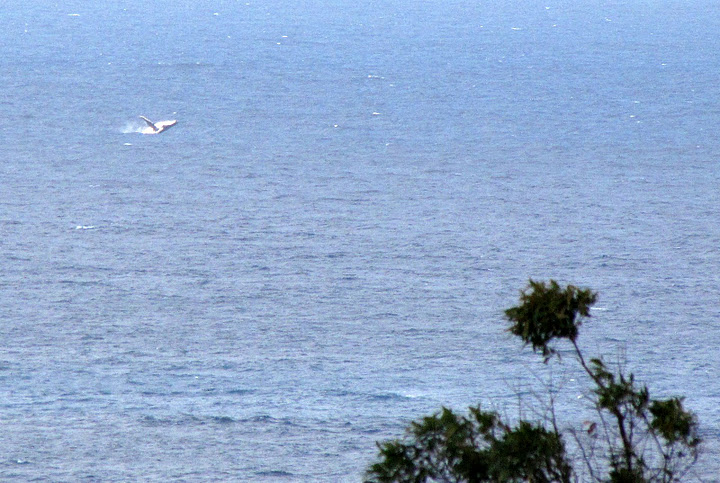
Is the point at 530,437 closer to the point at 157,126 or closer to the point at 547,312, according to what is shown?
the point at 547,312

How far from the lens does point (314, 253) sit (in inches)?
444

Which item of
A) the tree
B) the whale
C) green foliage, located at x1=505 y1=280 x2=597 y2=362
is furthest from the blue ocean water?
green foliage, located at x1=505 y1=280 x2=597 y2=362

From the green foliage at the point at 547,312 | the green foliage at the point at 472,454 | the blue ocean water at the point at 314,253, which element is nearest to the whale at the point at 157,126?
the blue ocean water at the point at 314,253

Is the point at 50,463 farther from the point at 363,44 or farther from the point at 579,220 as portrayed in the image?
the point at 363,44

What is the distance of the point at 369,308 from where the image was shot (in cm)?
945

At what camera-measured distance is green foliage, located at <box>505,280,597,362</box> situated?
127 inches

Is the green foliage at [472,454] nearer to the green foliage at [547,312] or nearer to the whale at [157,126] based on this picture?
the green foliage at [547,312]

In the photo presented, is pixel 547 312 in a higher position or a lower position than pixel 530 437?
higher

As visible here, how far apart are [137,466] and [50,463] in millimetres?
471

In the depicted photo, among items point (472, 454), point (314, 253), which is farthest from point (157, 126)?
point (472, 454)

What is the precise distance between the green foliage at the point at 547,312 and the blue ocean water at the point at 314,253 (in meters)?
0.72

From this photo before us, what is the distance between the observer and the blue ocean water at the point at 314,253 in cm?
700

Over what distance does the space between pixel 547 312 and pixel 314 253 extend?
8.09 metres

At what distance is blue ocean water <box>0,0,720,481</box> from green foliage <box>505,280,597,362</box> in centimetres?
72
